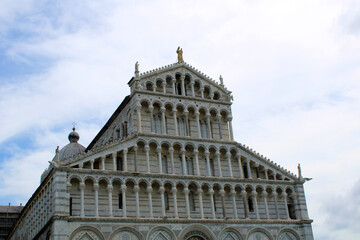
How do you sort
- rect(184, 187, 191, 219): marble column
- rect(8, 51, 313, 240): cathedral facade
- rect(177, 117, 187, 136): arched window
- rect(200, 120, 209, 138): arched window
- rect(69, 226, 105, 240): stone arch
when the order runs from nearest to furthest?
rect(69, 226, 105, 240): stone arch, rect(8, 51, 313, 240): cathedral facade, rect(184, 187, 191, 219): marble column, rect(177, 117, 187, 136): arched window, rect(200, 120, 209, 138): arched window

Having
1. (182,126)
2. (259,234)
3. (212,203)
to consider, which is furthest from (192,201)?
(182,126)

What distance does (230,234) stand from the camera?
30156 millimetres

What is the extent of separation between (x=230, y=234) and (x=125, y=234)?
6.99 meters

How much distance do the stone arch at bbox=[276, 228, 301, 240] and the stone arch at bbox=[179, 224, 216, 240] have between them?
5.11 metres

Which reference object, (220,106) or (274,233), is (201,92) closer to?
(220,106)

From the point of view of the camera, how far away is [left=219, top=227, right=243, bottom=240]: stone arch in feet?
98.0

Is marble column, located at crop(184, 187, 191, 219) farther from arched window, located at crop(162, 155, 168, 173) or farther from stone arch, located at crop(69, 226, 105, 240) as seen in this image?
stone arch, located at crop(69, 226, 105, 240)

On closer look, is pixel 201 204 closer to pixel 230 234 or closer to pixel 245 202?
pixel 230 234

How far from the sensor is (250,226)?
30859 millimetres

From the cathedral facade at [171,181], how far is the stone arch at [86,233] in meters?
0.05

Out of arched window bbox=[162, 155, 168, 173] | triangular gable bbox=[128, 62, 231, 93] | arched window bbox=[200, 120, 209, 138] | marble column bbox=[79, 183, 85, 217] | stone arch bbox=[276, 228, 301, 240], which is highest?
triangular gable bbox=[128, 62, 231, 93]

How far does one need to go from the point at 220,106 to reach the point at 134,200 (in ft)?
32.2

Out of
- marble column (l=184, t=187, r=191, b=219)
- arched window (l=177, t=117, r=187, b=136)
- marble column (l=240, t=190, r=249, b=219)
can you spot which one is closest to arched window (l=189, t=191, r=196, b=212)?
marble column (l=184, t=187, r=191, b=219)

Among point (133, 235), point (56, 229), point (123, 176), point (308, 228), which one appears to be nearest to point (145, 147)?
point (123, 176)
